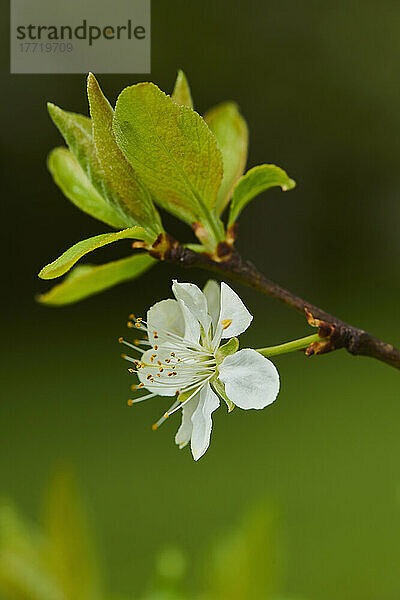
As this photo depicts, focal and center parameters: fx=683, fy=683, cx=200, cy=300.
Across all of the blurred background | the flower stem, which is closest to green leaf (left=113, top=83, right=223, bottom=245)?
the flower stem

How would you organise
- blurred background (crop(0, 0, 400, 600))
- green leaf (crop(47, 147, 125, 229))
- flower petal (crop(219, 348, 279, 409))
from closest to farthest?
1. flower petal (crop(219, 348, 279, 409))
2. green leaf (crop(47, 147, 125, 229))
3. blurred background (crop(0, 0, 400, 600))

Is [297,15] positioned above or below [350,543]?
above

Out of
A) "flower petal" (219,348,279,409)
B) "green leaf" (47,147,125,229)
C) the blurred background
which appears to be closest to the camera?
"flower petal" (219,348,279,409)

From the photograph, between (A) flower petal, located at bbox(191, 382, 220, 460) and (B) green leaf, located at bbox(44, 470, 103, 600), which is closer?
(A) flower petal, located at bbox(191, 382, 220, 460)

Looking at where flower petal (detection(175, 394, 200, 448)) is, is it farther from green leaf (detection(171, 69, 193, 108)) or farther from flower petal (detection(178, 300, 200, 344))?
green leaf (detection(171, 69, 193, 108))

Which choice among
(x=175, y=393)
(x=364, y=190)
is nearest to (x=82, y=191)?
(x=175, y=393)

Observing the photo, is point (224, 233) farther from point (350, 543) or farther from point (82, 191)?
point (350, 543)
